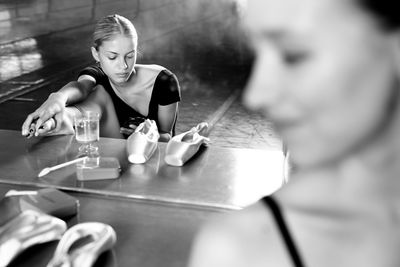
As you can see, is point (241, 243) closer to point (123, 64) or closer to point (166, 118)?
point (123, 64)

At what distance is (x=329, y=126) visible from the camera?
0.43 m

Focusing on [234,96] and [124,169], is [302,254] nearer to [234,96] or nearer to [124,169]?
[124,169]

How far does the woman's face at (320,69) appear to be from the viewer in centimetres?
41

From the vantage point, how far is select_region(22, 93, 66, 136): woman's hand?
1.67 meters

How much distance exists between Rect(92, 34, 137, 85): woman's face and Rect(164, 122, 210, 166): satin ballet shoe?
1.84 ft

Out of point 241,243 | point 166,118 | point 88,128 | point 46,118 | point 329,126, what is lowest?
point 166,118

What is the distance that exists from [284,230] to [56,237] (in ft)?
2.04

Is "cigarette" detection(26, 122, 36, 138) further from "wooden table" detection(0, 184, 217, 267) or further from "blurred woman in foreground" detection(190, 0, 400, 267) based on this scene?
"blurred woman in foreground" detection(190, 0, 400, 267)

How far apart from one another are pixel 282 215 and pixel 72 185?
90 cm

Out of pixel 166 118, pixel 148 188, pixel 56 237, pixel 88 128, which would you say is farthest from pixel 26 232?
pixel 166 118

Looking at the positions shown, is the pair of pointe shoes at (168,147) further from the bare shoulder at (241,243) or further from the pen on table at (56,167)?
the bare shoulder at (241,243)

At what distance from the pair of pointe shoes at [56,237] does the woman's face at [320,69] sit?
0.59m

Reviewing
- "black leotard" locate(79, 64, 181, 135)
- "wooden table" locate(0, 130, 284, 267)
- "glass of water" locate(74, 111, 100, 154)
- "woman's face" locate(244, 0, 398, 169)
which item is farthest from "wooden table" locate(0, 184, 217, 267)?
"black leotard" locate(79, 64, 181, 135)

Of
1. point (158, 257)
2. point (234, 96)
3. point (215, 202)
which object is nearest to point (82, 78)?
point (215, 202)
